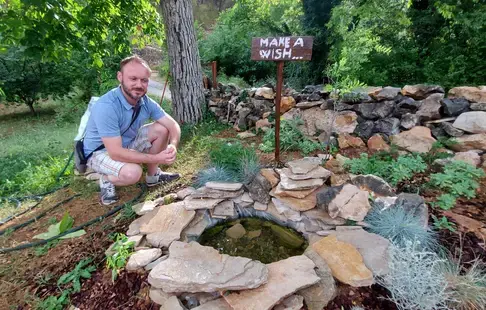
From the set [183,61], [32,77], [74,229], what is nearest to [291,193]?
[74,229]

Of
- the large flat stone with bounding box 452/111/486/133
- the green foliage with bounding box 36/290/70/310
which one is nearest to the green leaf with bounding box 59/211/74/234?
the green foliage with bounding box 36/290/70/310

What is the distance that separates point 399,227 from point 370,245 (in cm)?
31

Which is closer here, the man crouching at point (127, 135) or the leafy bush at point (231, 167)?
the man crouching at point (127, 135)

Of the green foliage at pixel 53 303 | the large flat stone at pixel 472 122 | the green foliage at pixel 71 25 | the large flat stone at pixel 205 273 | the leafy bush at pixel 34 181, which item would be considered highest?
the green foliage at pixel 71 25

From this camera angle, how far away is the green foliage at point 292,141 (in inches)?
147

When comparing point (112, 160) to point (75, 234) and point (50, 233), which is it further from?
point (50, 233)

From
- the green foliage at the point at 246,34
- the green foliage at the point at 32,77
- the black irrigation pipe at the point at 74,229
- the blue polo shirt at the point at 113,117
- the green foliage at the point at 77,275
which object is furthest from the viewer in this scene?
the green foliage at the point at 32,77

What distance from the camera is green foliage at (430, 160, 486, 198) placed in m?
2.54

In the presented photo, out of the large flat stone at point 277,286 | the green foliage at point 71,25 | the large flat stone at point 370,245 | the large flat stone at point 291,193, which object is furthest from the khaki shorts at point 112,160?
the large flat stone at point 370,245

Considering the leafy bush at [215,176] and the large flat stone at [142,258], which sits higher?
the leafy bush at [215,176]

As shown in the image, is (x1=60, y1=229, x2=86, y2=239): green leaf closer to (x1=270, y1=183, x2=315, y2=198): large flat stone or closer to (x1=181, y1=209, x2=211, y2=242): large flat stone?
(x1=181, y1=209, x2=211, y2=242): large flat stone

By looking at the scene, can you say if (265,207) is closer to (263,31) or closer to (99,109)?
(99,109)

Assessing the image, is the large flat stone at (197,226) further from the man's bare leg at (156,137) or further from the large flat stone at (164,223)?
the man's bare leg at (156,137)

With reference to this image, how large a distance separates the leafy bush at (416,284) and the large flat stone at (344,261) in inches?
5.2
